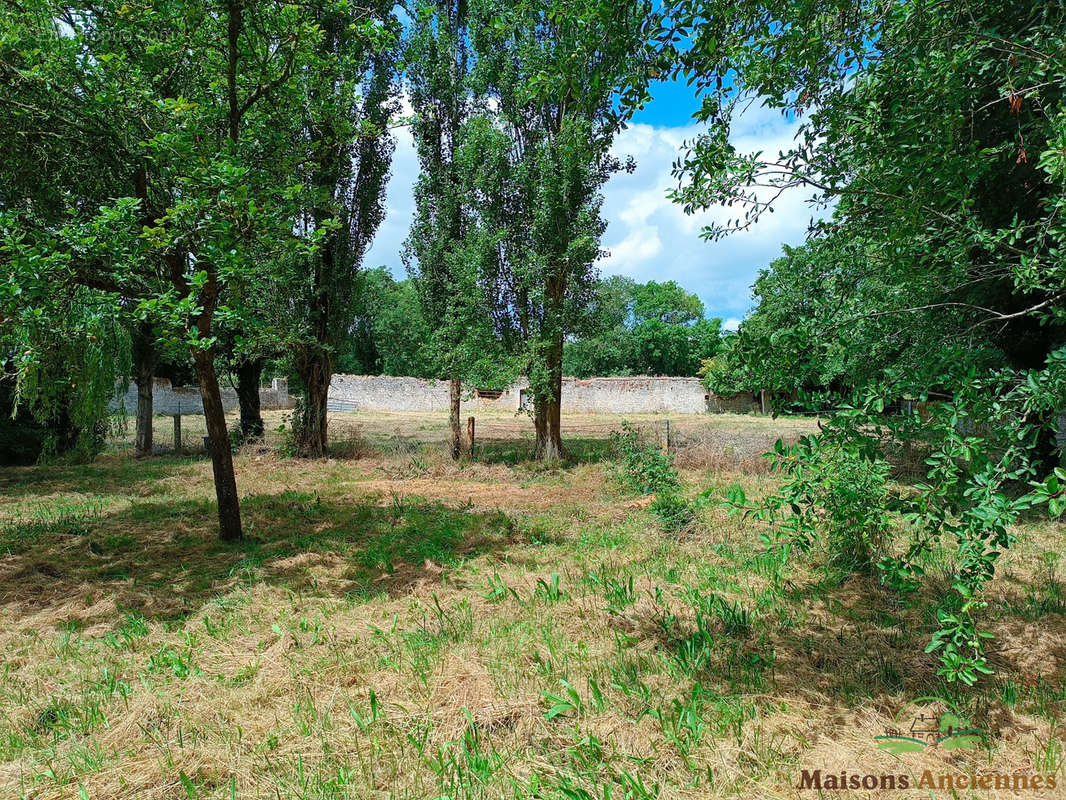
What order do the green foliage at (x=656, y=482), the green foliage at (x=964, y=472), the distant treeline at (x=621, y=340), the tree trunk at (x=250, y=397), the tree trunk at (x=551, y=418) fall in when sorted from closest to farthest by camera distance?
the green foliage at (x=964, y=472)
the green foliage at (x=656, y=482)
the tree trunk at (x=551, y=418)
the tree trunk at (x=250, y=397)
the distant treeline at (x=621, y=340)

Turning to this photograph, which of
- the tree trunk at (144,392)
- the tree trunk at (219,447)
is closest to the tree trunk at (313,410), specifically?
the tree trunk at (144,392)

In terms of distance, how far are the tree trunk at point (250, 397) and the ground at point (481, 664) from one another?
828cm

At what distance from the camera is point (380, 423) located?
25.4 meters

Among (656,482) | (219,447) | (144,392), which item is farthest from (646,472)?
(144,392)

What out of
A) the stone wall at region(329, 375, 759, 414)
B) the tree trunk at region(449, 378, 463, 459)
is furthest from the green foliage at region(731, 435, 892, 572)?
the stone wall at region(329, 375, 759, 414)

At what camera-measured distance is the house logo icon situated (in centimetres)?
268

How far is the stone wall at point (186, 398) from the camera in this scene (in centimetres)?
2671

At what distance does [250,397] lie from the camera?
52.3ft

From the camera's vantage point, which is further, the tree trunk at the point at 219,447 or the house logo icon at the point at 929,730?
the tree trunk at the point at 219,447

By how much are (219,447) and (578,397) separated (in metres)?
29.4

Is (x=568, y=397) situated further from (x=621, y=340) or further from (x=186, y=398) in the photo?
(x=186, y=398)

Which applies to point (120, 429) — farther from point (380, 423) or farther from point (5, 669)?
point (380, 423)

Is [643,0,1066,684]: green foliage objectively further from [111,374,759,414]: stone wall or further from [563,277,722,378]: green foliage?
[563,277,722,378]: green foliage

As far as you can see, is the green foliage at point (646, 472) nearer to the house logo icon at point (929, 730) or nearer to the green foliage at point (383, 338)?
the house logo icon at point (929, 730)
